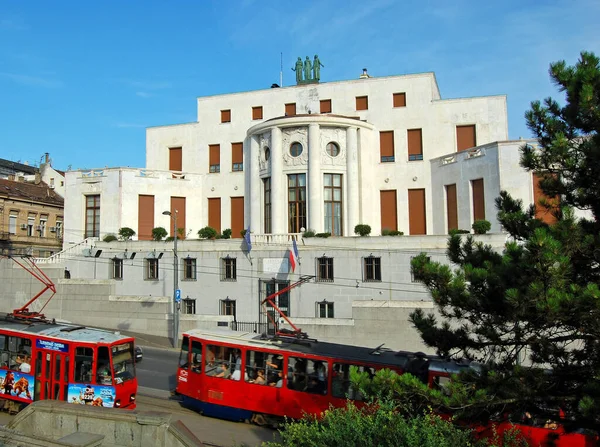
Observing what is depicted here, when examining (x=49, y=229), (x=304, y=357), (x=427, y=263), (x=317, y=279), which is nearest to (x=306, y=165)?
(x=317, y=279)

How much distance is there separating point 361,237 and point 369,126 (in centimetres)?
1057

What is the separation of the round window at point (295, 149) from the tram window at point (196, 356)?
19.7m

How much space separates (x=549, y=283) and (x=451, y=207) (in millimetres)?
26908

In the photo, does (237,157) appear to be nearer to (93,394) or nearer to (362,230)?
(362,230)

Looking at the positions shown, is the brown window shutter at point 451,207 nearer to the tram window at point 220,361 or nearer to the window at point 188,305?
the window at point 188,305

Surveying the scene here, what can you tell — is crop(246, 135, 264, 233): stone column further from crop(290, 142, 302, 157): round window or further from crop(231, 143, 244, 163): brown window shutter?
crop(231, 143, 244, 163): brown window shutter

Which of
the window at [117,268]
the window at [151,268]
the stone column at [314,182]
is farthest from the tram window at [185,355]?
the window at [117,268]

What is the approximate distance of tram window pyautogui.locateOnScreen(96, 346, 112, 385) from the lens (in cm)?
1505

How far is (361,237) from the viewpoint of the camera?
29.5 metres

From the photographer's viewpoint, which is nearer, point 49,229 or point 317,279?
point 317,279

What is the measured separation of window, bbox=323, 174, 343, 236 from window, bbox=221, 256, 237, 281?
695cm

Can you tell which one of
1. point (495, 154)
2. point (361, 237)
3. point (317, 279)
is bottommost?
point (317, 279)

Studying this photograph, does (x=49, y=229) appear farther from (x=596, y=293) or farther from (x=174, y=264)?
(x=596, y=293)

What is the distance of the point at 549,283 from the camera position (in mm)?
8391
